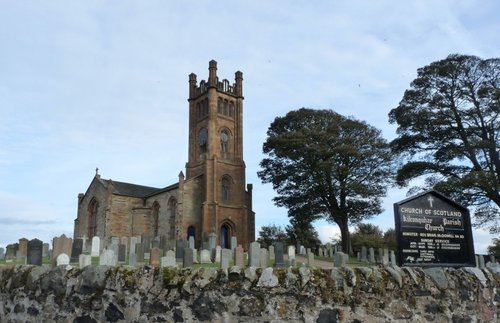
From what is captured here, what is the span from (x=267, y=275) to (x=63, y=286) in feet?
10.9

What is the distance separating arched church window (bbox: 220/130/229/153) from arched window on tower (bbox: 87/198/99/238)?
586 inches

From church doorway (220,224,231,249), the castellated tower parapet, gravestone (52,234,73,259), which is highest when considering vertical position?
the castellated tower parapet

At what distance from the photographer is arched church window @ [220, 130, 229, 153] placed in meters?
47.5

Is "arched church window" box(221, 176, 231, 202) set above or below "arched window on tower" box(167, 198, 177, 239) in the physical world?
above

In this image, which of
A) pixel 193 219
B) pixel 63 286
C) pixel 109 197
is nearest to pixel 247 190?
pixel 193 219

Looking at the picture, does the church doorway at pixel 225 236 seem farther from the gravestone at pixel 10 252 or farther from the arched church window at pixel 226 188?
the gravestone at pixel 10 252

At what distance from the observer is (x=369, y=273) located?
20.0ft

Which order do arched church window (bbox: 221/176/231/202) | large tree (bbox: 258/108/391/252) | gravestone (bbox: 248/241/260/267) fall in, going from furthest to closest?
1. arched church window (bbox: 221/176/231/202)
2. large tree (bbox: 258/108/391/252)
3. gravestone (bbox: 248/241/260/267)

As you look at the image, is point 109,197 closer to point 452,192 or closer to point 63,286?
point 452,192

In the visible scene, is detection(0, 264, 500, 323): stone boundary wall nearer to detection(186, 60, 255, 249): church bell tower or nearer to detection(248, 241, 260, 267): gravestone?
detection(248, 241, 260, 267): gravestone

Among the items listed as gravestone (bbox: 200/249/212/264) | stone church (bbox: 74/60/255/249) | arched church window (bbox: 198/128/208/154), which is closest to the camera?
gravestone (bbox: 200/249/212/264)

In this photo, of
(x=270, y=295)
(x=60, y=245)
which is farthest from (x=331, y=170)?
(x=270, y=295)

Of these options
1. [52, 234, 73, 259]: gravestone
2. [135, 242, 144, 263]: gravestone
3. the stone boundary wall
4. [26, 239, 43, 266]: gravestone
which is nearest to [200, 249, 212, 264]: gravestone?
[135, 242, 144, 263]: gravestone

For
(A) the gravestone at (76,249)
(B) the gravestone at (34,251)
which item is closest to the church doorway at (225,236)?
(A) the gravestone at (76,249)
